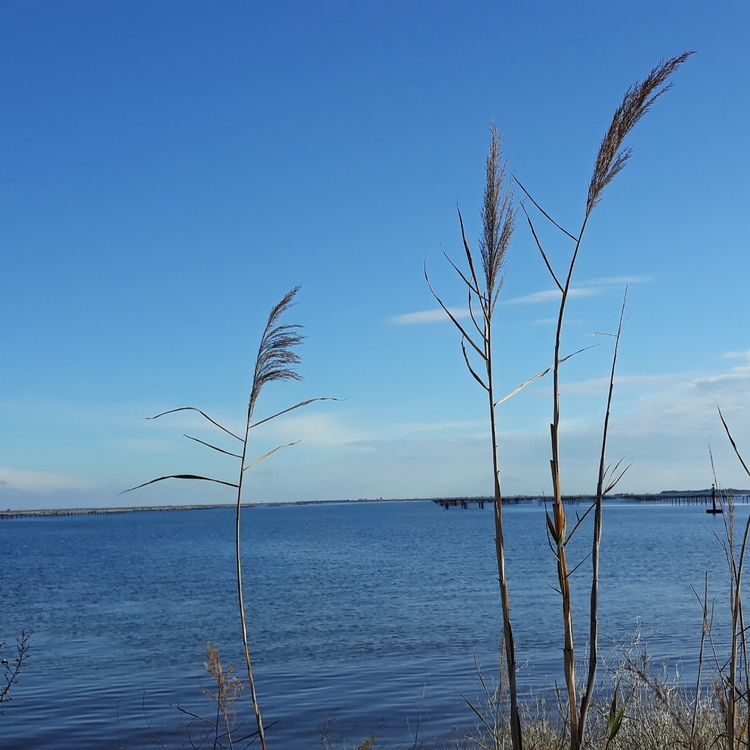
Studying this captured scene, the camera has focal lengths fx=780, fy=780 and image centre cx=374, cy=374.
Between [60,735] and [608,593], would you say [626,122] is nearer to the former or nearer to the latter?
[60,735]

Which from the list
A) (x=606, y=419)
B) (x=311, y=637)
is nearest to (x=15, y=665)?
(x=311, y=637)

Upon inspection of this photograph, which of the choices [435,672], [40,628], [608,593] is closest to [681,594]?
[608,593]

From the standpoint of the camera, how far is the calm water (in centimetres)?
1100

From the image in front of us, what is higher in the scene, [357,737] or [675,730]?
[675,730]

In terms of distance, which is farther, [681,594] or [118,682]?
[681,594]

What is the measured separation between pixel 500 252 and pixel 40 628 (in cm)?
2388

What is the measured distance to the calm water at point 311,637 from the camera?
36.1ft

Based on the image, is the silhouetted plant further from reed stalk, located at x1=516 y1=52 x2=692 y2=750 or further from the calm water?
reed stalk, located at x1=516 y1=52 x2=692 y2=750

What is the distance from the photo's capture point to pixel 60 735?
10.5 meters

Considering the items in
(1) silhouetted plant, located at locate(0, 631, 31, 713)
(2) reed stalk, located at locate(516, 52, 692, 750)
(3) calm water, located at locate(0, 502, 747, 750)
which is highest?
(2) reed stalk, located at locate(516, 52, 692, 750)

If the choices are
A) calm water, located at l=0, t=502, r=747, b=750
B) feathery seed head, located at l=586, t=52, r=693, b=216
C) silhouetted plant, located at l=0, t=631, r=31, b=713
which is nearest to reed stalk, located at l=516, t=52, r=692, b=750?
feathery seed head, located at l=586, t=52, r=693, b=216

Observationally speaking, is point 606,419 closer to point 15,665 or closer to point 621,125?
point 621,125

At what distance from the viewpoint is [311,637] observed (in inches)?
774

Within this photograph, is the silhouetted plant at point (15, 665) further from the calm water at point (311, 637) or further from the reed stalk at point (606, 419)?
the reed stalk at point (606, 419)
